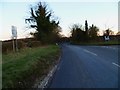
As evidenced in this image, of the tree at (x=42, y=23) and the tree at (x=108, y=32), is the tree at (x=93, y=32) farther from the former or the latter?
the tree at (x=42, y=23)

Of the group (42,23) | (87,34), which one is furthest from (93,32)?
(42,23)

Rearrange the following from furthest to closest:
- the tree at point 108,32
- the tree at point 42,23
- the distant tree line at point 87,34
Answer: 1. the tree at point 108,32
2. the distant tree line at point 87,34
3. the tree at point 42,23

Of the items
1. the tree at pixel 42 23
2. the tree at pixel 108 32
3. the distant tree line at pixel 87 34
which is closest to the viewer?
the tree at pixel 42 23

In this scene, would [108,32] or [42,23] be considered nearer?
[42,23]

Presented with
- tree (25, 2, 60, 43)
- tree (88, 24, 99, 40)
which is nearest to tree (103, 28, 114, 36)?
tree (88, 24, 99, 40)

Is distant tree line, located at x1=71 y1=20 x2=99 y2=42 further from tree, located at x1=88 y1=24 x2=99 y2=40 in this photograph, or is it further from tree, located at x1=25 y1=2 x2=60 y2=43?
tree, located at x1=25 y1=2 x2=60 y2=43

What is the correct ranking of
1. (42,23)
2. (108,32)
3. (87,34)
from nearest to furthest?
(42,23)
(87,34)
(108,32)

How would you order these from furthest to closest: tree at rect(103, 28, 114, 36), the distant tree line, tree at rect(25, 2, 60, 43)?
tree at rect(103, 28, 114, 36) → the distant tree line → tree at rect(25, 2, 60, 43)

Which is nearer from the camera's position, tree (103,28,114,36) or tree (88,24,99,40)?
tree (88,24,99,40)

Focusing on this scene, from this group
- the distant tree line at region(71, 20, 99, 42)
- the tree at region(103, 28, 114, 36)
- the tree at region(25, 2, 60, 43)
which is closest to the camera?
the tree at region(25, 2, 60, 43)

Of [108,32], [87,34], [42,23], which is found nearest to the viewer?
[42,23]

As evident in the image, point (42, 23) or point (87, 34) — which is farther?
point (87, 34)

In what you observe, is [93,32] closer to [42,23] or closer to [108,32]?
[108,32]

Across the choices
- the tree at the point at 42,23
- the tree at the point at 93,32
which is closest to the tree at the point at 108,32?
the tree at the point at 93,32
